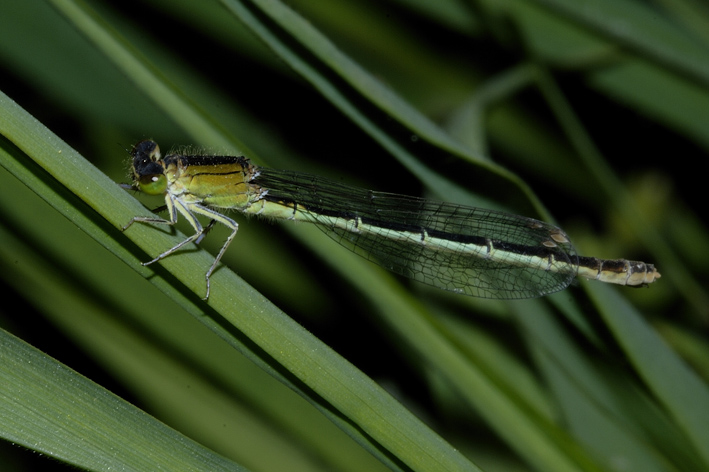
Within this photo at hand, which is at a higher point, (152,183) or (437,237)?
(437,237)

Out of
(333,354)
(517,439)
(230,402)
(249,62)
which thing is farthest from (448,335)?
(249,62)

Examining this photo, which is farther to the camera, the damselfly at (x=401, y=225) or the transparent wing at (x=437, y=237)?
the transparent wing at (x=437, y=237)

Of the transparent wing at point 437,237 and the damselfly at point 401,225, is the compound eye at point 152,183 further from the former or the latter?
the transparent wing at point 437,237

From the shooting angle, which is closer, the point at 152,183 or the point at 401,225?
the point at 152,183

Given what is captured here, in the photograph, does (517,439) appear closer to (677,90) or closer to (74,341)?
(74,341)

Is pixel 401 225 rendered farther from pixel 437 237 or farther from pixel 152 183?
pixel 152 183

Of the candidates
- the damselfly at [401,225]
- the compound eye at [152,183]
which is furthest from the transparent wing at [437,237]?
the compound eye at [152,183]

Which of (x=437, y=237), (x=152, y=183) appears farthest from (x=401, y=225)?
(x=152, y=183)

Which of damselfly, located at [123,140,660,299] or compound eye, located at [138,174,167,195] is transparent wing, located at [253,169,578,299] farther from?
compound eye, located at [138,174,167,195]
